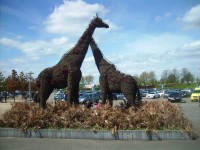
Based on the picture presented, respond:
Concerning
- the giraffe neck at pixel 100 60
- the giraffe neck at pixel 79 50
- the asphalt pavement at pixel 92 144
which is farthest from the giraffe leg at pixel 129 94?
the asphalt pavement at pixel 92 144

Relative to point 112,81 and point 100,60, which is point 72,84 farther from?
point 100,60

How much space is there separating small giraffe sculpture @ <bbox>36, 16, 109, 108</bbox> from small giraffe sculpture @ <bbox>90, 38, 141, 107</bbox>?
0.99 meters

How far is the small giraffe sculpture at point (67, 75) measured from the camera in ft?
50.1

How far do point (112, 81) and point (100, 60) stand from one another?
1519mm

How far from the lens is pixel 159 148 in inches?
398

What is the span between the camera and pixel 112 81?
620 inches

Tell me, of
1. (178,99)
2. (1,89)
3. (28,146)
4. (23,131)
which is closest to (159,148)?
(28,146)

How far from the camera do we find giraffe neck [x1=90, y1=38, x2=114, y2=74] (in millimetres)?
16203

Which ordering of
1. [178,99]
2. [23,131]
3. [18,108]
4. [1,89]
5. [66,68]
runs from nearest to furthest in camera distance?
[23,131]
[18,108]
[66,68]
[178,99]
[1,89]

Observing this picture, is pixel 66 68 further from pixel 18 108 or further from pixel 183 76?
pixel 183 76

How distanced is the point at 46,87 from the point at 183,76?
256 feet

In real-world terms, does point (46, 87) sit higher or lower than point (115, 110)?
higher

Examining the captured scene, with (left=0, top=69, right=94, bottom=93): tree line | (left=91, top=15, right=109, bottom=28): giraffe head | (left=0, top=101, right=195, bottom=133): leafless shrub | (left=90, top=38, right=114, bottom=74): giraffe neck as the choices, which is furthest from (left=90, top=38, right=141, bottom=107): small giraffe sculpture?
(left=0, top=69, right=94, bottom=93): tree line

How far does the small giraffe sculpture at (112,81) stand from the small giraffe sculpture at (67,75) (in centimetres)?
99
